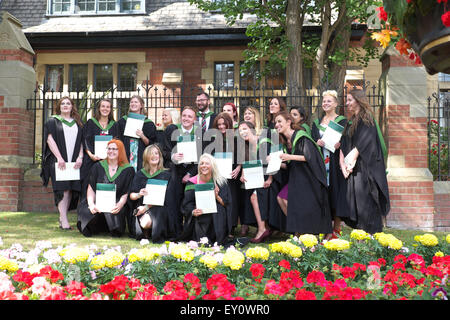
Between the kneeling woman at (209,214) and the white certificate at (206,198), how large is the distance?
0.08 metres

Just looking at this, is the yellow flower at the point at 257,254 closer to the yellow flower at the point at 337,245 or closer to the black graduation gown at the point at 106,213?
the yellow flower at the point at 337,245

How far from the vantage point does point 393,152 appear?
7832mm

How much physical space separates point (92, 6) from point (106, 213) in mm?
10480

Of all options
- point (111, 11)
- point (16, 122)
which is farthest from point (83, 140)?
point (111, 11)

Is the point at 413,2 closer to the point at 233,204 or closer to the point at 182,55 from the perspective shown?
the point at 233,204

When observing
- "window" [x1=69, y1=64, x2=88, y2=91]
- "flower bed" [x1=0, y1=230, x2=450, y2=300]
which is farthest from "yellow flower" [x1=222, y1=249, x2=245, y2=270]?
"window" [x1=69, y1=64, x2=88, y2=91]

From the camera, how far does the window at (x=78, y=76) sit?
548 inches

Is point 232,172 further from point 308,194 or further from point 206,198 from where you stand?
point 308,194

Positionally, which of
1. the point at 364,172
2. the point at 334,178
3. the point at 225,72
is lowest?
the point at 334,178

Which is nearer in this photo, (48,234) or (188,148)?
(48,234)

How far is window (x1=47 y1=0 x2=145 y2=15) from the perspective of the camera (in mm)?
13953

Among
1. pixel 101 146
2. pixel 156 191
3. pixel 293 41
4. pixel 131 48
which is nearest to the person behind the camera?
pixel 156 191

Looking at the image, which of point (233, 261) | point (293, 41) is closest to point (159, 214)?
point (233, 261)

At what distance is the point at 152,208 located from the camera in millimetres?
6051
